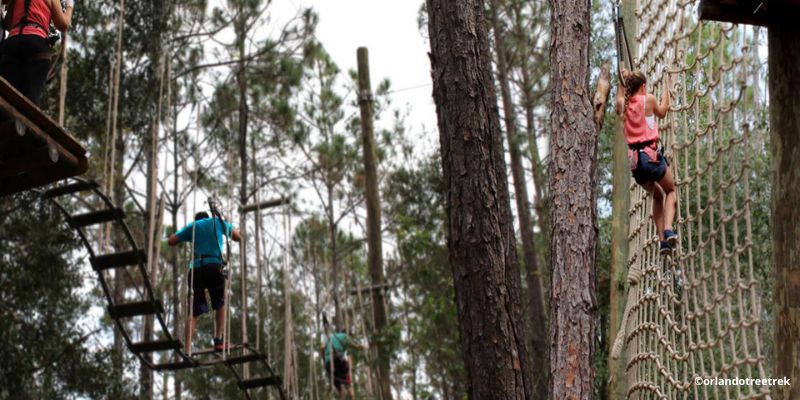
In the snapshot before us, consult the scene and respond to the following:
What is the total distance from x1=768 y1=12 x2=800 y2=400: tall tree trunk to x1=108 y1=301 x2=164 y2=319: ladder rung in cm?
437

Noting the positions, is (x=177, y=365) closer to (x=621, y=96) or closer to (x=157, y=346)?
(x=157, y=346)

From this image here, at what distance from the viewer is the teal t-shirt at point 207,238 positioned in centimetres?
611

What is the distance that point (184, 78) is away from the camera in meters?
13.6

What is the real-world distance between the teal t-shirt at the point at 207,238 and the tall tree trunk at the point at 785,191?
4.05 m

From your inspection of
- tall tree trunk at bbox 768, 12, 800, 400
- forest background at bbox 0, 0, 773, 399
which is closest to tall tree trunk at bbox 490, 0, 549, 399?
forest background at bbox 0, 0, 773, 399

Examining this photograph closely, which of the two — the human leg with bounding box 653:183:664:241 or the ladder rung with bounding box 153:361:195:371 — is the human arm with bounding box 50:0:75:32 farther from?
the ladder rung with bounding box 153:361:195:371

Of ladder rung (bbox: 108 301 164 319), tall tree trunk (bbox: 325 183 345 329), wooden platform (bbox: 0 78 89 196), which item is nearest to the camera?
wooden platform (bbox: 0 78 89 196)

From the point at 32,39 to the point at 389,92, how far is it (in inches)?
369

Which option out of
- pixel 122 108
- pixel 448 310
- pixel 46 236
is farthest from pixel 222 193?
pixel 448 310

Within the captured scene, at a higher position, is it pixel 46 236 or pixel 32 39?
pixel 46 236

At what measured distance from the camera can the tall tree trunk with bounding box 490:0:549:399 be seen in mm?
9997

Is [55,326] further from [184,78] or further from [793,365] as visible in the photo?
[793,365]

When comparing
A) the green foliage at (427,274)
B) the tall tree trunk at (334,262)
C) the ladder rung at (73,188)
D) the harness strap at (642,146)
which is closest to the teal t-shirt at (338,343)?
the tall tree trunk at (334,262)

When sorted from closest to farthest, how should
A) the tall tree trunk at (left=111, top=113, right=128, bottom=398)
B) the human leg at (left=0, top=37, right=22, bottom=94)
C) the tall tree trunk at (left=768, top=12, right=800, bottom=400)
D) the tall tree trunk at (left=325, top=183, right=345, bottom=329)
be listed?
the tall tree trunk at (left=768, top=12, right=800, bottom=400), the human leg at (left=0, top=37, right=22, bottom=94), the tall tree trunk at (left=325, top=183, right=345, bottom=329), the tall tree trunk at (left=111, top=113, right=128, bottom=398)
